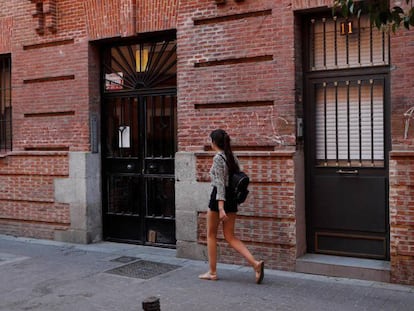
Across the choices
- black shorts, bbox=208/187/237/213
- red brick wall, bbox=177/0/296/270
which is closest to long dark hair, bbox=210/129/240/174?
black shorts, bbox=208/187/237/213

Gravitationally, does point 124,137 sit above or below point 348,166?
A: above

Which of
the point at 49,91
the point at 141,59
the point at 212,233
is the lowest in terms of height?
the point at 212,233

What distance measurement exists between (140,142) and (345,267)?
4190 millimetres

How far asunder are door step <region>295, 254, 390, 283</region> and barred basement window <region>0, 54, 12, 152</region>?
266 inches

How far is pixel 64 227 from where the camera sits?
10234mm

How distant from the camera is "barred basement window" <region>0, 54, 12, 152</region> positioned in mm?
11367

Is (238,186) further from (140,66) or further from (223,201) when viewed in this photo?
(140,66)

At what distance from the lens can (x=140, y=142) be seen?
970 cm

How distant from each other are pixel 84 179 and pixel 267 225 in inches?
145

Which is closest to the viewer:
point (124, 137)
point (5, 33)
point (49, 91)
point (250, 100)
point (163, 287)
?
point (163, 287)

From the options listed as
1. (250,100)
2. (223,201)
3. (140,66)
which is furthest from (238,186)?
(140,66)

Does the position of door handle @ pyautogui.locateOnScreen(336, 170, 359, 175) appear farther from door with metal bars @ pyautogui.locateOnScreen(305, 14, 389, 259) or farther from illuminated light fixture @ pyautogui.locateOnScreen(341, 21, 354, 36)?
illuminated light fixture @ pyautogui.locateOnScreen(341, 21, 354, 36)

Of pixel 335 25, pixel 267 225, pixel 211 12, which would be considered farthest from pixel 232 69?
pixel 267 225

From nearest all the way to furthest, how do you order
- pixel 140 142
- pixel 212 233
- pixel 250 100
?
1. pixel 212 233
2. pixel 250 100
3. pixel 140 142
